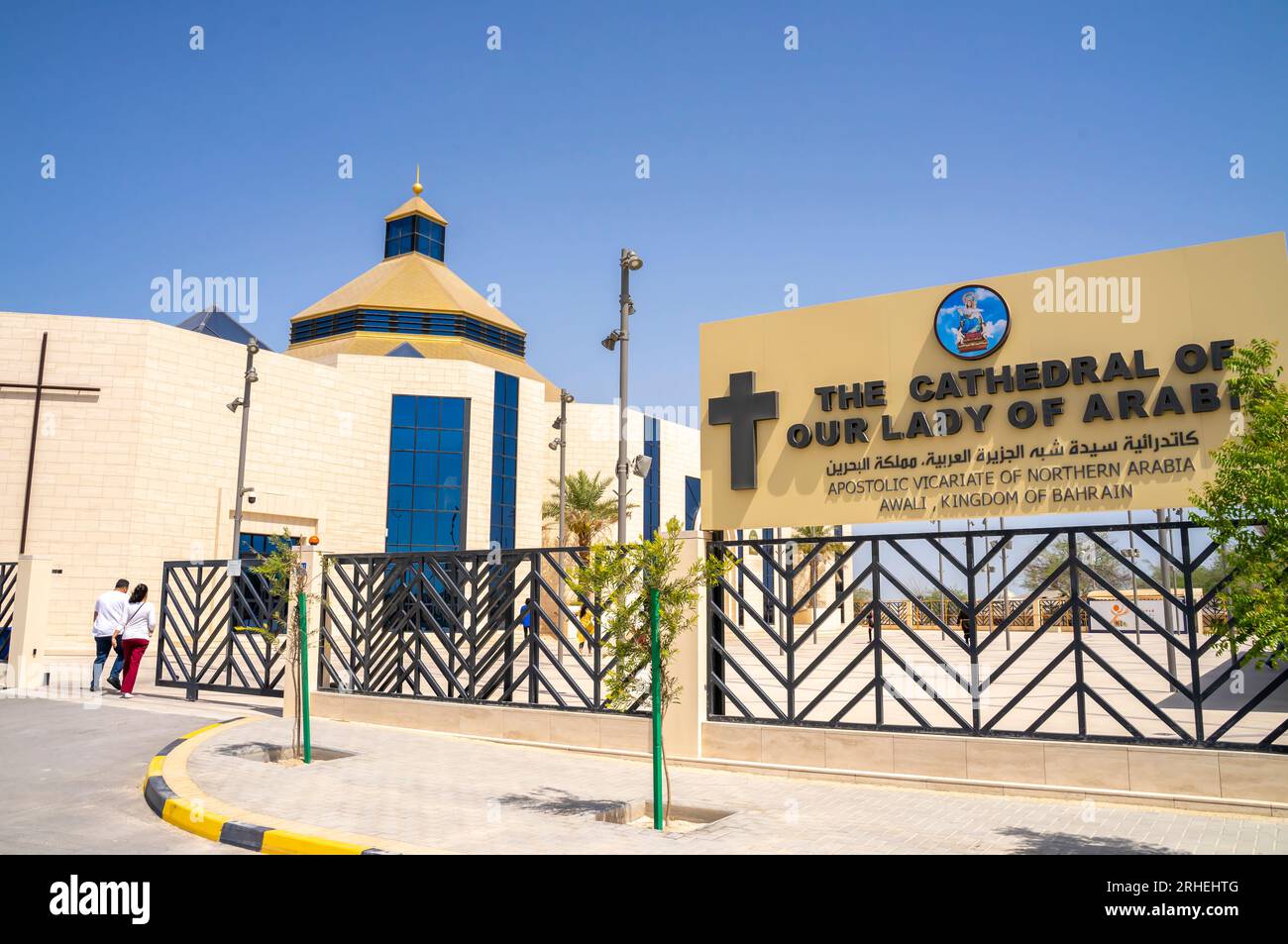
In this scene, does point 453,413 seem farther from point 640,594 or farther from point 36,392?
point 640,594

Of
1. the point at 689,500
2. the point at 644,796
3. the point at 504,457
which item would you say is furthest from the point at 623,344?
the point at 689,500

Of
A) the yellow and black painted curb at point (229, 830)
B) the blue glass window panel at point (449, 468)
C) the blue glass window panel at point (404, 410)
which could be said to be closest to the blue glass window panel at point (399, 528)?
the blue glass window panel at point (449, 468)

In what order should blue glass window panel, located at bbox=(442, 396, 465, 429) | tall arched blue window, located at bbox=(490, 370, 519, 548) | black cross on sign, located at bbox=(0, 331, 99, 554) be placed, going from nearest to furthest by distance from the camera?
black cross on sign, located at bbox=(0, 331, 99, 554)
blue glass window panel, located at bbox=(442, 396, 465, 429)
tall arched blue window, located at bbox=(490, 370, 519, 548)

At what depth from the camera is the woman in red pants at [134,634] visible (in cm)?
1539

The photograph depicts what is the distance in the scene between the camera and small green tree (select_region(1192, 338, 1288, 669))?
558 cm

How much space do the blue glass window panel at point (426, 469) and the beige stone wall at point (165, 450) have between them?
1.70 metres

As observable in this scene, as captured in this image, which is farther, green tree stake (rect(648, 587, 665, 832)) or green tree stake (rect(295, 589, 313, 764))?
green tree stake (rect(295, 589, 313, 764))

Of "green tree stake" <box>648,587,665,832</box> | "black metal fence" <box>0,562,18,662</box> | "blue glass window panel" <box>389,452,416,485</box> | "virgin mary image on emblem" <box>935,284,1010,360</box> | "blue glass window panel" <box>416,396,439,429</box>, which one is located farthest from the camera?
"blue glass window panel" <box>416,396,439,429</box>

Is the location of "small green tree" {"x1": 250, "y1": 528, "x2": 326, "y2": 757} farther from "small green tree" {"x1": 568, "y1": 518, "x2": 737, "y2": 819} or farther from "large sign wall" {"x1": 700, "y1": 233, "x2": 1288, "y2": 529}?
"large sign wall" {"x1": 700, "y1": 233, "x2": 1288, "y2": 529}

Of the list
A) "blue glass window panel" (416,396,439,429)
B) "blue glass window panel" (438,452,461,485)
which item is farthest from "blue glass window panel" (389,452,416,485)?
"blue glass window panel" (416,396,439,429)

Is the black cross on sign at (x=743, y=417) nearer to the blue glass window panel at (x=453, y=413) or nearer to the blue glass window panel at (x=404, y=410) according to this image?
the blue glass window panel at (x=404, y=410)

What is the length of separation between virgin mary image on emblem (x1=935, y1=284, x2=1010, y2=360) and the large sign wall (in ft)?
0.05

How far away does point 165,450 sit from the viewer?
30.9 metres
